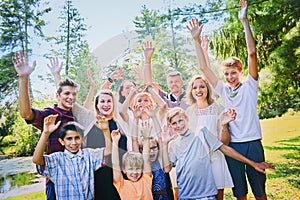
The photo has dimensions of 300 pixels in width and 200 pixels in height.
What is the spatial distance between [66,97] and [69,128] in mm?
219

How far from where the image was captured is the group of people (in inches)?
94.3

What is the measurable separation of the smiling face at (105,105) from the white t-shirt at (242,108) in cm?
78

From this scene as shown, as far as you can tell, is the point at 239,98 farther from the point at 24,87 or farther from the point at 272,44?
the point at 24,87

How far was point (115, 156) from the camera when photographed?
7.89 feet

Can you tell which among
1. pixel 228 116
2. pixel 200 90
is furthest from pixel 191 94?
pixel 228 116

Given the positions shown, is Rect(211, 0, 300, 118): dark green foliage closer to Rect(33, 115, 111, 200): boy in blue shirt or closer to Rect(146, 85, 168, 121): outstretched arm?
Rect(146, 85, 168, 121): outstretched arm

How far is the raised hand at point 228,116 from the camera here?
261 centimetres

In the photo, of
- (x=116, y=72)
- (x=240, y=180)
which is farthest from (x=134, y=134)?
(x=240, y=180)

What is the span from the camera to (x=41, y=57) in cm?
285

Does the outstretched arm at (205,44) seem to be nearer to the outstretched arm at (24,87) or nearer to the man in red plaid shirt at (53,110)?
the man in red plaid shirt at (53,110)

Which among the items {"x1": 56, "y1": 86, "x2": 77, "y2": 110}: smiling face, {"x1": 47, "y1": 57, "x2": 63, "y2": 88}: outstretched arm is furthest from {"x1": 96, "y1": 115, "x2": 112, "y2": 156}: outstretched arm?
{"x1": 47, "y1": 57, "x2": 63, "y2": 88}: outstretched arm

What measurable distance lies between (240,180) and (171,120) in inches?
28.0

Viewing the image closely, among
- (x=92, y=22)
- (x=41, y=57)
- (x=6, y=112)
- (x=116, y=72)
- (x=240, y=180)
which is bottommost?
(x=240, y=180)

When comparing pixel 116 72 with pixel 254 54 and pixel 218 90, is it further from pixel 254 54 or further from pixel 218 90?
pixel 254 54
